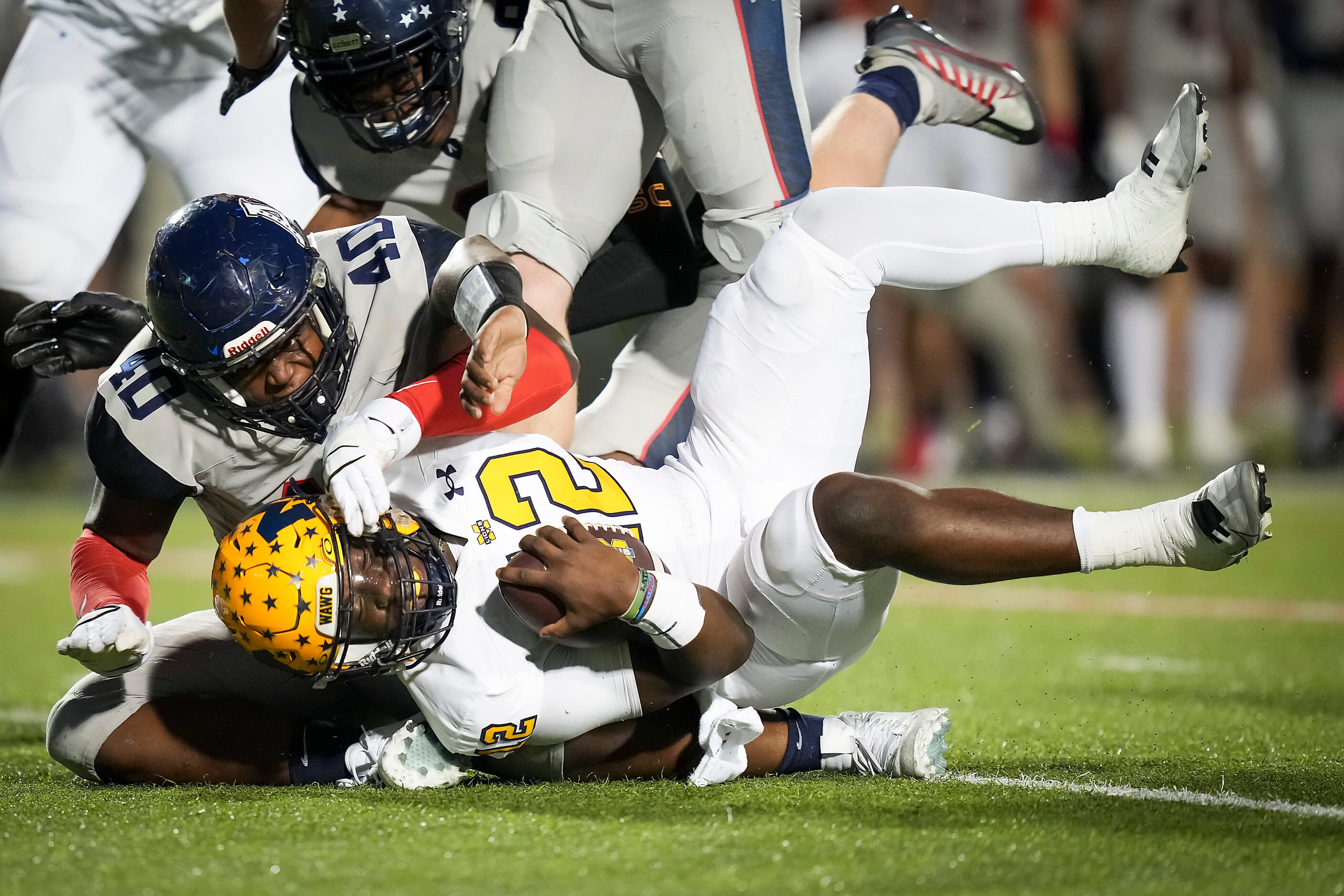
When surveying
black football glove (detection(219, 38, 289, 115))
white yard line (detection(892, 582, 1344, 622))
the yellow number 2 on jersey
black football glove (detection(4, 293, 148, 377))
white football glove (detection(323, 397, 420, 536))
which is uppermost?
black football glove (detection(219, 38, 289, 115))

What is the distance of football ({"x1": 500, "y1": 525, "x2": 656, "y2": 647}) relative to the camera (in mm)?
2137

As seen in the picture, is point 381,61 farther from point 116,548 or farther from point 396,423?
point 116,548

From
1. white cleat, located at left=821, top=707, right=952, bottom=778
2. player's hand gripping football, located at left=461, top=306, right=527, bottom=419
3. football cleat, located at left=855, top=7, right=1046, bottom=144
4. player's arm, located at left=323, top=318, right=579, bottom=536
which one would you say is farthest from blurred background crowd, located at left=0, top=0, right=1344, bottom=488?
player's hand gripping football, located at left=461, top=306, right=527, bottom=419

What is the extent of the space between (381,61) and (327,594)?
1.21m

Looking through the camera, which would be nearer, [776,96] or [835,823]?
[835,823]

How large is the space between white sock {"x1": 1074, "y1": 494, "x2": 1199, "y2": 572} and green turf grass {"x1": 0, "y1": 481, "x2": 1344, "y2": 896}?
1.21 ft

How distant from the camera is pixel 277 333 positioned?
232 cm

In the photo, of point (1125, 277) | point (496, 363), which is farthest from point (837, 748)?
point (1125, 277)

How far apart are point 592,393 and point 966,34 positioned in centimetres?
469

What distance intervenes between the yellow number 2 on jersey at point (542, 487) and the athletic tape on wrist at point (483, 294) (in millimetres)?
220

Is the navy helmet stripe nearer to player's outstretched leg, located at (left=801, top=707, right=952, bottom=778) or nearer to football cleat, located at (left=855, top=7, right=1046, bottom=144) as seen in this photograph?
football cleat, located at (left=855, top=7, right=1046, bottom=144)

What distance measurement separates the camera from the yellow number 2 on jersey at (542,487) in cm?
229

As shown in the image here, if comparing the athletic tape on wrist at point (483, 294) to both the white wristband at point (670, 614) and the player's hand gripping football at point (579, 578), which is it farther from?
the white wristband at point (670, 614)

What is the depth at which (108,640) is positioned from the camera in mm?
2322
